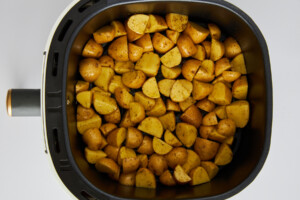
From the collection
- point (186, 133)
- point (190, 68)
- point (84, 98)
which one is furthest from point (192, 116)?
point (84, 98)

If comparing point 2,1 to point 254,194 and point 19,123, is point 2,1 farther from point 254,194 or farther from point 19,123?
point 254,194

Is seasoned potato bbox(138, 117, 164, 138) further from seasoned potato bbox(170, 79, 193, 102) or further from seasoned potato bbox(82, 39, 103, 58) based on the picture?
seasoned potato bbox(82, 39, 103, 58)

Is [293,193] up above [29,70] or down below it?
below

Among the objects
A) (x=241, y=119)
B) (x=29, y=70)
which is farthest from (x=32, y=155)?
(x=241, y=119)

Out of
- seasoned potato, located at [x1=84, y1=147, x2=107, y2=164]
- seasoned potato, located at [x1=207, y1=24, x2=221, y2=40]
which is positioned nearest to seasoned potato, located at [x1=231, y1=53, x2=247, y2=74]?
seasoned potato, located at [x1=207, y1=24, x2=221, y2=40]

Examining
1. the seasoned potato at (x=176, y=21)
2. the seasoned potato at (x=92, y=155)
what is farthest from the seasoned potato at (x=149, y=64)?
the seasoned potato at (x=92, y=155)

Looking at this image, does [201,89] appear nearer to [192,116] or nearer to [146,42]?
[192,116]
